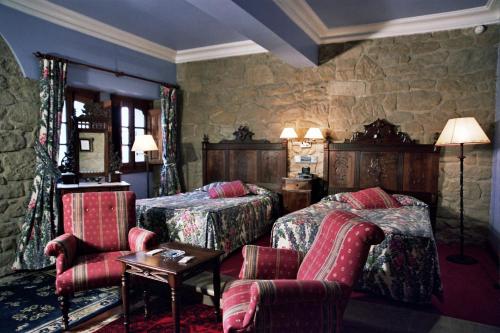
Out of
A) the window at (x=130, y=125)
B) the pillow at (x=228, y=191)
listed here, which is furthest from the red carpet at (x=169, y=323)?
the window at (x=130, y=125)

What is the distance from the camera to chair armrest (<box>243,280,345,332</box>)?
1506 millimetres

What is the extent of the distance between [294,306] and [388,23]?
156 inches

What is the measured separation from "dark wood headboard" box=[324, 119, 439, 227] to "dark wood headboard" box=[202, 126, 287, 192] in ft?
2.40

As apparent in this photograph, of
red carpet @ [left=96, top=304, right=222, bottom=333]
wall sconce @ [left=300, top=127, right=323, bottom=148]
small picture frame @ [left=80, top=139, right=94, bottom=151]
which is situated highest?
wall sconce @ [left=300, top=127, right=323, bottom=148]

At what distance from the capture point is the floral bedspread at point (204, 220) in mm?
3385

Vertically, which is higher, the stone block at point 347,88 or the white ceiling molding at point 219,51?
the white ceiling molding at point 219,51

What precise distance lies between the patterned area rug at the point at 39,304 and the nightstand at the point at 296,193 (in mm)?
2391

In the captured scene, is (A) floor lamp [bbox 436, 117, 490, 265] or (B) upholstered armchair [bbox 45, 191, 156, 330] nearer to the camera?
(B) upholstered armchair [bbox 45, 191, 156, 330]

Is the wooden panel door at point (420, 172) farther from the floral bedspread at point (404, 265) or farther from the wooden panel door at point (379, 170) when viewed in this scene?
the floral bedspread at point (404, 265)

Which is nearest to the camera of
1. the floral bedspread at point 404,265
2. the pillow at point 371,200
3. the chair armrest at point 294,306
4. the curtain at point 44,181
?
the chair armrest at point 294,306

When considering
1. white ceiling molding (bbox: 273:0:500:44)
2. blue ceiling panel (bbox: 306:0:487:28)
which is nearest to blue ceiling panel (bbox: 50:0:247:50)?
white ceiling molding (bbox: 273:0:500:44)

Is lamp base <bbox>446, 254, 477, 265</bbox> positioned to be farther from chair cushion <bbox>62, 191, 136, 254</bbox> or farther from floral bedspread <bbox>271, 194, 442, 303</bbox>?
chair cushion <bbox>62, 191, 136, 254</bbox>

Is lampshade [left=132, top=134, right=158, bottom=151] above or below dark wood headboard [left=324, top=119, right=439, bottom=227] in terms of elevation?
above

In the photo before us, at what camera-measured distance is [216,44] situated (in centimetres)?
519
